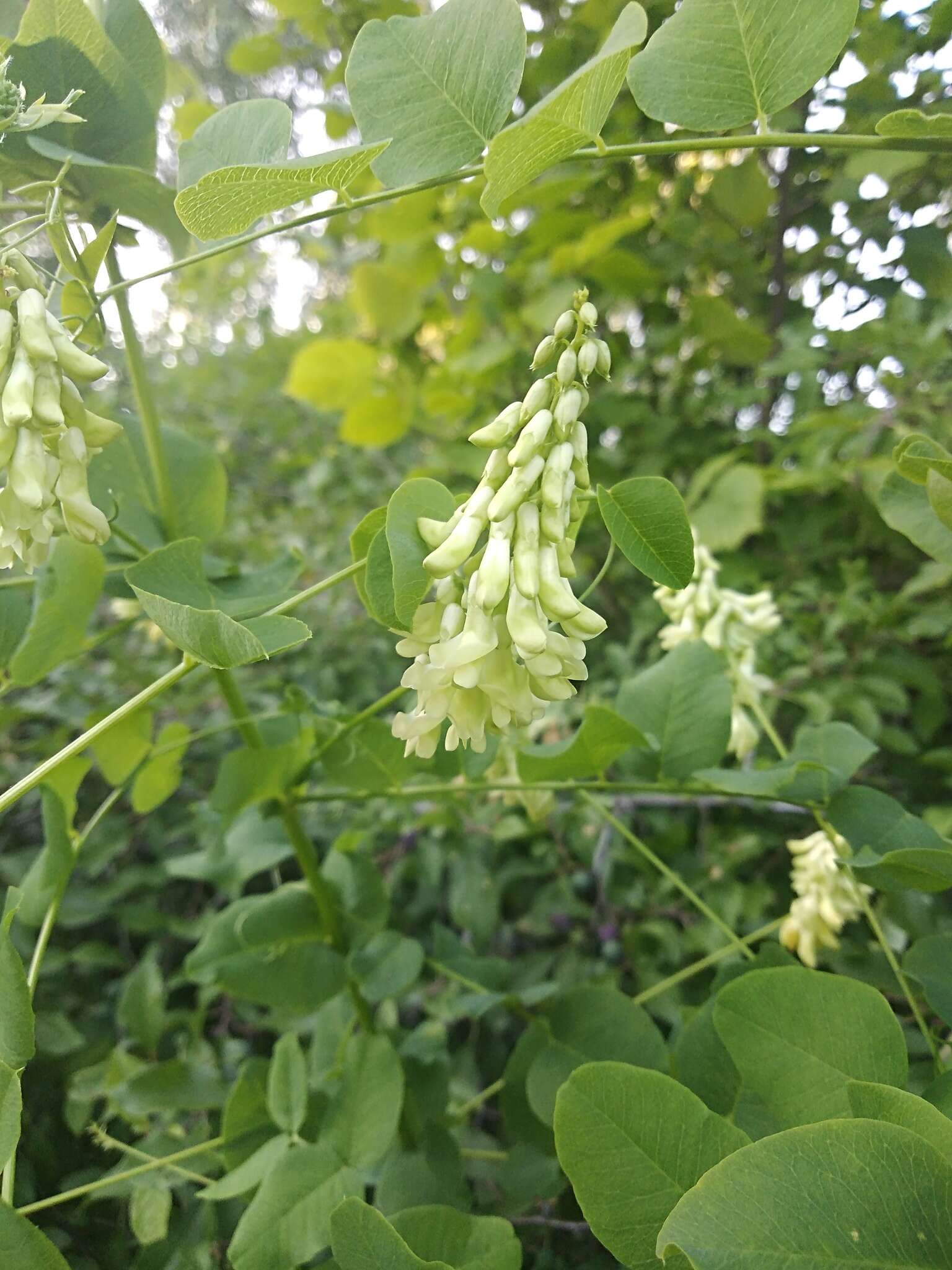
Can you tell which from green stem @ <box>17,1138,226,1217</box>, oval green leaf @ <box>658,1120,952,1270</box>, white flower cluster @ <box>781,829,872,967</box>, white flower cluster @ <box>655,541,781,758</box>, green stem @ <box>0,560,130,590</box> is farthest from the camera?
white flower cluster @ <box>655,541,781,758</box>

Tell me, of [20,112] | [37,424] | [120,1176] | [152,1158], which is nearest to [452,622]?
[37,424]

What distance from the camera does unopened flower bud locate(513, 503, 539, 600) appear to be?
1.46 feet

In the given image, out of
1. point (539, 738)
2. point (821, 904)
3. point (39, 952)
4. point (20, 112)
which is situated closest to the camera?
point (20, 112)

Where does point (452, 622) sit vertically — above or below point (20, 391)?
below

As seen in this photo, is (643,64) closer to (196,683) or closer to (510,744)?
(510,744)

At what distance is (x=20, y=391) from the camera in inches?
17.4

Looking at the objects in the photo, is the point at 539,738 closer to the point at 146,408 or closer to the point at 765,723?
the point at 765,723

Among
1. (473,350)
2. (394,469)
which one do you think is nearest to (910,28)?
(473,350)

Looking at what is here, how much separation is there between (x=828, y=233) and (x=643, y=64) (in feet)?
3.51

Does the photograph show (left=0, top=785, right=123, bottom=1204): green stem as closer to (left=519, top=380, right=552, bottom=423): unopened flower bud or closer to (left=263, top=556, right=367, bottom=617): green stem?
(left=263, top=556, right=367, bottom=617): green stem

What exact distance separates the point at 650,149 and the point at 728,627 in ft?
2.02

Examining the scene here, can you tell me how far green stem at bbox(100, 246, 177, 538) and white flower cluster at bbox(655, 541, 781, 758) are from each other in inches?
21.1

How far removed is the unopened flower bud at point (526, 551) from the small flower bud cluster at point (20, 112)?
335 mm

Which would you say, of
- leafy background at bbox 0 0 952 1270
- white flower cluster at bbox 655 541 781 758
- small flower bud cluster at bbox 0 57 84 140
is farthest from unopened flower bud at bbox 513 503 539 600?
white flower cluster at bbox 655 541 781 758
